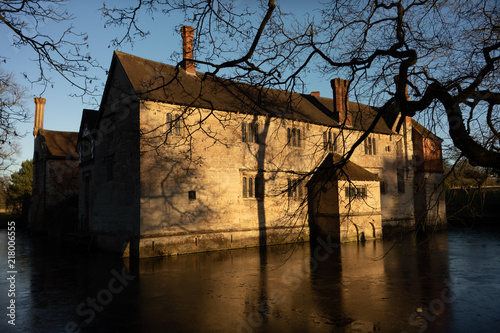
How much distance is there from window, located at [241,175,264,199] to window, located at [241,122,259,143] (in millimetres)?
2198

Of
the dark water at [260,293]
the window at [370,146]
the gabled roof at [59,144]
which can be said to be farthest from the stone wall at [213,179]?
the gabled roof at [59,144]

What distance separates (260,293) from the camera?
33.3 ft

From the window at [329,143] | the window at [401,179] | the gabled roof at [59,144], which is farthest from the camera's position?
the gabled roof at [59,144]

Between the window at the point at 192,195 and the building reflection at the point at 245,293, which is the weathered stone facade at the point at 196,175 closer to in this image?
the window at the point at 192,195

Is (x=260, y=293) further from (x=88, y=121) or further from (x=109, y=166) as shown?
(x=88, y=121)

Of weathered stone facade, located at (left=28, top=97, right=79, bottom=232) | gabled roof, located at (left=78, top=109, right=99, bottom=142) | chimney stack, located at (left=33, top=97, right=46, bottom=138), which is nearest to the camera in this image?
gabled roof, located at (left=78, top=109, right=99, bottom=142)

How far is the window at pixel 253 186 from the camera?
21.1 meters

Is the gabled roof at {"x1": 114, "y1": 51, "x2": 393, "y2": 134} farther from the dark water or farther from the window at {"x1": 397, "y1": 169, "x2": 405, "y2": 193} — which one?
the dark water

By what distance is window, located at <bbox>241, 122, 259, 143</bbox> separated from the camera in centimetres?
2120

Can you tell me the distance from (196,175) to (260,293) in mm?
9846

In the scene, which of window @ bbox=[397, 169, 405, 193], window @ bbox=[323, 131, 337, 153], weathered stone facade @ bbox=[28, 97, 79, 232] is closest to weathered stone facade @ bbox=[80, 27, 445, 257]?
window @ bbox=[323, 131, 337, 153]

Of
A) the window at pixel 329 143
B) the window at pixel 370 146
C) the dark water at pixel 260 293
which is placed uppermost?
the window at pixel 370 146

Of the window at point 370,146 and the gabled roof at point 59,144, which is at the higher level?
the gabled roof at point 59,144

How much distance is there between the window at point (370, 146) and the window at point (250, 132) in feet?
32.5
